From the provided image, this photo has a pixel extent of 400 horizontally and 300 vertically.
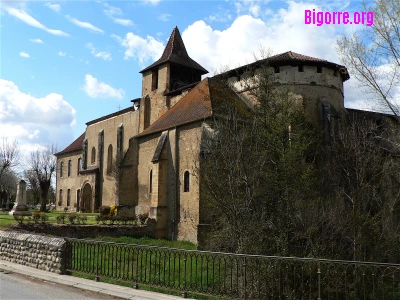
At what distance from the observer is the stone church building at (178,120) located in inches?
864

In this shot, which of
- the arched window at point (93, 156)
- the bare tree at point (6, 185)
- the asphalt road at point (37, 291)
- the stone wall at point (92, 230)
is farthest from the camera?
the bare tree at point (6, 185)

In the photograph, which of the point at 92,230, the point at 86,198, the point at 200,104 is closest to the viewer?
the point at 92,230

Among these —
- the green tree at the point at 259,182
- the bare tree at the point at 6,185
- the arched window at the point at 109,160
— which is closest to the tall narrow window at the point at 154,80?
the arched window at the point at 109,160

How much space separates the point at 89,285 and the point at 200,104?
15475 millimetres

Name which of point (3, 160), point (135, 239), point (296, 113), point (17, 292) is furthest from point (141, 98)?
point (3, 160)

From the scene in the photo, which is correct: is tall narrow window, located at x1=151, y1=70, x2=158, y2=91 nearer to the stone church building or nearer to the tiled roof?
the stone church building

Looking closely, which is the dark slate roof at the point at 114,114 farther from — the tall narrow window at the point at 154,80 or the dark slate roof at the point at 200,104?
the dark slate roof at the point at 200,104

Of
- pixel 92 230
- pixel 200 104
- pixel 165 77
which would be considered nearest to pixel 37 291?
pixel 92 230

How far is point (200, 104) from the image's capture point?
23.1 m

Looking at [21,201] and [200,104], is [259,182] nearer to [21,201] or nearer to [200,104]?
[200,104]

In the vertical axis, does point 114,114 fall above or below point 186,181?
above

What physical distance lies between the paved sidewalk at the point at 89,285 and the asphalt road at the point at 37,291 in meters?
0.15

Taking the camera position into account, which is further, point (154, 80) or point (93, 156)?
point (93, 156)

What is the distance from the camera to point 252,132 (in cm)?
1555
